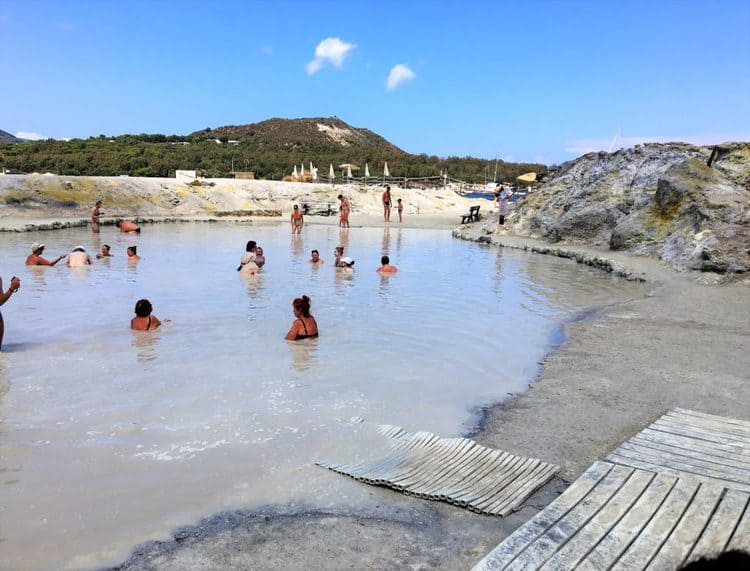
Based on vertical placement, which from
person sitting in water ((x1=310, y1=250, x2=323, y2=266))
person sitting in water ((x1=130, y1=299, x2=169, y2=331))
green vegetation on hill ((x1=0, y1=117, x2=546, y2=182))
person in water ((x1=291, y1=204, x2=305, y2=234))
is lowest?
person sitting in water ((x1=130, y1=299, x2=169, y2=331))

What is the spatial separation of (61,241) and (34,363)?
12.7 meters

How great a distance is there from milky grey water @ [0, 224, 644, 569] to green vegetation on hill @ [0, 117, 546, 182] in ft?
121

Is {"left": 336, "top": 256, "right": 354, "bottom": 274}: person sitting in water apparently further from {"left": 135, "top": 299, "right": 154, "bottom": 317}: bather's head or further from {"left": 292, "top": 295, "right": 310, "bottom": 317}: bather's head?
{"left": 135, "top": 299, "right": 154, "bottom": 317}: bather's head

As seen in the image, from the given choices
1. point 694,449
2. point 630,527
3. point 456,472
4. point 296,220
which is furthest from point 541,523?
point 296,220

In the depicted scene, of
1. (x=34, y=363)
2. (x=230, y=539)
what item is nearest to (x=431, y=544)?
(x=230, y=539)

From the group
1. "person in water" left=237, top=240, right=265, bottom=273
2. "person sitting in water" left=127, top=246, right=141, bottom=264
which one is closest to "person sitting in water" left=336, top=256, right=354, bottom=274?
"person in water" left=237, top=240, right=265, bottom=273

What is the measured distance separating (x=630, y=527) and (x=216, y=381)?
3967 millimetres

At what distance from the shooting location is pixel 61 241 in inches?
679

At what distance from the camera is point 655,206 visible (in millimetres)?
14961

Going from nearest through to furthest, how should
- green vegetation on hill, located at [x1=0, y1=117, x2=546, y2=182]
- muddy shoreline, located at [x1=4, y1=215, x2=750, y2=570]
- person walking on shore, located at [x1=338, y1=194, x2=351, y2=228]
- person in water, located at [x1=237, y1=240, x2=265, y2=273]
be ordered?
muddy shoreline, located at [x1=4, y1=215, x2=750, y2=570] < person in water, located at [x1=237, y1=240, x2=265, y2=273] < person walking on shore, located at [x1=338, y1=194, x2=351, y2=228] < green vegetation on hill, located at [x1=0, y1=117, x2=546, y2=182]

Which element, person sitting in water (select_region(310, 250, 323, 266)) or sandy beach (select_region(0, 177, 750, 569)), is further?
person sitting in water (select_region(310, 250, 323, 266))

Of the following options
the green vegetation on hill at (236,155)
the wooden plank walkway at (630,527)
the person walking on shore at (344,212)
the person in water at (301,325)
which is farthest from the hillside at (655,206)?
the green vegetation on hill at (236,155)

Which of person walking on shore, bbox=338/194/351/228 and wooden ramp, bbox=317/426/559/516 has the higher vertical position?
person walking on shore, bbox=338/194/351/228

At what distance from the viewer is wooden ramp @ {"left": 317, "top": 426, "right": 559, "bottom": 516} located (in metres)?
3.36
